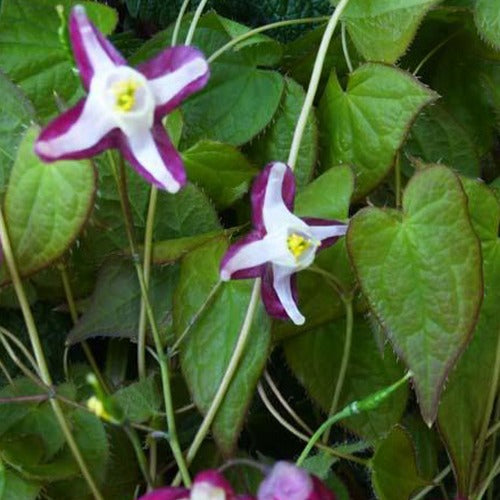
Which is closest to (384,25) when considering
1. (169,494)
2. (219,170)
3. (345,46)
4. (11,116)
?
(345,46)

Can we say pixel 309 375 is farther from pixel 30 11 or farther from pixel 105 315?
pixel 30 11

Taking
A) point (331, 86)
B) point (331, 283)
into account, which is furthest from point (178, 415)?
point (331, 86)

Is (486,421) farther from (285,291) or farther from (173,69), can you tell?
(173,69)

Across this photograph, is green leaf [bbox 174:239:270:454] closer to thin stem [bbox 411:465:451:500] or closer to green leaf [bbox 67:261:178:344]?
green leaf [bbox 67:261:178:344]

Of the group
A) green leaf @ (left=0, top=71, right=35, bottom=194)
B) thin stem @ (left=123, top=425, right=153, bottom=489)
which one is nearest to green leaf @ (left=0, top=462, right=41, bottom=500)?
thin stem @ (left=123, top=425, right=153, bottom=489)

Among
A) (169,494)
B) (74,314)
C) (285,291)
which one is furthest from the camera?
(74,314)

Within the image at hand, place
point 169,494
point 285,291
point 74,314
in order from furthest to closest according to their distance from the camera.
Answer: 1. point 74,314
2. point 285,291
3. point 169,494
